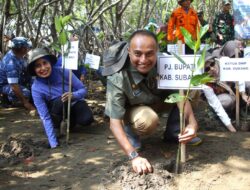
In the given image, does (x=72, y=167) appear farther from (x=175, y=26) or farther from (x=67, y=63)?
(x=175, y=26)

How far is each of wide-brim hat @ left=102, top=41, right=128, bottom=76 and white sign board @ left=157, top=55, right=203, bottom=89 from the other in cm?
29

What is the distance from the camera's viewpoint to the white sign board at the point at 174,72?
101 inches

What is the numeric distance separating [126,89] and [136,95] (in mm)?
138

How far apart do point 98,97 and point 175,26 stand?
1847mm

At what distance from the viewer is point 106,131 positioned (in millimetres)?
4090

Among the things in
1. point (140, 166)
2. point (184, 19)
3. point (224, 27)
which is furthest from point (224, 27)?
point (140, 166)

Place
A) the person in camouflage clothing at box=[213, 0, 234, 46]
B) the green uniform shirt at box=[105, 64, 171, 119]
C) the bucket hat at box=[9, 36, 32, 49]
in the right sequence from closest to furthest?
the green uniform shirt at box=[105, 64, 171, 119] → the bucket hat at box=[9, 36, 32, 49] → the person in camouflage clothing at box=[213, 0, 234, 46]

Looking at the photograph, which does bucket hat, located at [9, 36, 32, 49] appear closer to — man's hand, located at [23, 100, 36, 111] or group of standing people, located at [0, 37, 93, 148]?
man's hand, located at [23, 100, 36, 111]

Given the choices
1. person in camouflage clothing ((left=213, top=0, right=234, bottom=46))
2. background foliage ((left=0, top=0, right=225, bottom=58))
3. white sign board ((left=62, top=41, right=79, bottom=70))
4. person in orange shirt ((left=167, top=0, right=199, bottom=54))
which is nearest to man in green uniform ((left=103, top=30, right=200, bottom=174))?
white sign board ((left=62, top=41, right=79, bottom=70))

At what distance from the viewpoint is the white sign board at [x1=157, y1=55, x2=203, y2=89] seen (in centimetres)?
257

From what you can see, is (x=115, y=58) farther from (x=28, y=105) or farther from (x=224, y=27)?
(x=224, y=27)

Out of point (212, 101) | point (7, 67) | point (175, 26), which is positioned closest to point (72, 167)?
point (212, 101)

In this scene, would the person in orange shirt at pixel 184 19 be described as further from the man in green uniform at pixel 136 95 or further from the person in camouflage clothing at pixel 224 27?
the man in green uniform at pixel 136 95

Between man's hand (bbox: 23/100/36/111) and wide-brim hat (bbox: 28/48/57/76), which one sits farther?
man's hand (bbox: 23/100/36/111)
